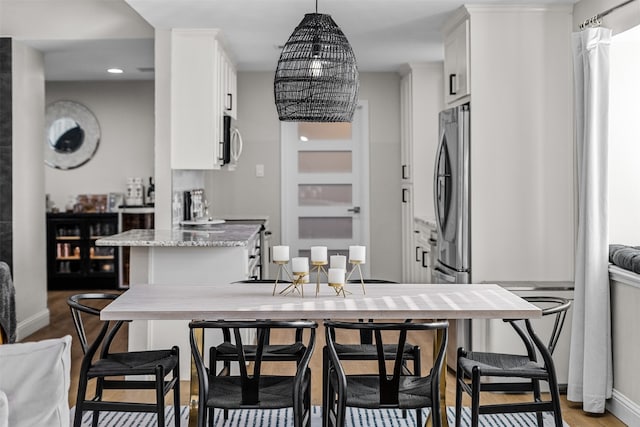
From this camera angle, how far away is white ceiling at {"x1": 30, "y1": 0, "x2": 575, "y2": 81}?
4.29m

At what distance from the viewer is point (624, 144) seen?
12.6 feet

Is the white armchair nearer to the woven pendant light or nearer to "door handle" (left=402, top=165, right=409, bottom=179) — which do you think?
the woven pendant light

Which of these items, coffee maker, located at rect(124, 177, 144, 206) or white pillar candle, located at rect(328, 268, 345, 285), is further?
coffee maker, located at rect(124, 177, 144, 206)

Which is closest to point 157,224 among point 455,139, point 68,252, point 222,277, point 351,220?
point 222,277

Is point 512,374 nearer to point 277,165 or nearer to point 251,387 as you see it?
point 251,387

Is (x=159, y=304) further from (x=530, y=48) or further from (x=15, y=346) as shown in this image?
(x=530, y=48)

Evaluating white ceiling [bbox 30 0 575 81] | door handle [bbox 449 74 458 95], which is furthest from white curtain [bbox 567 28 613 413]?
door handle [bbox 449 74 458 95]

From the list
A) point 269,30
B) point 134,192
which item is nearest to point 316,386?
point 269,30

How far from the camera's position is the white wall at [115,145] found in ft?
26.5

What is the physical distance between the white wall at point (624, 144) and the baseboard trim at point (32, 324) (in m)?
4.16

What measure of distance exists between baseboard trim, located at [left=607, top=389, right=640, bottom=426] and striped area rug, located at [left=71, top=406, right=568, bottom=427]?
30 cm

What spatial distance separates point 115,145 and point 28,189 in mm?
2680

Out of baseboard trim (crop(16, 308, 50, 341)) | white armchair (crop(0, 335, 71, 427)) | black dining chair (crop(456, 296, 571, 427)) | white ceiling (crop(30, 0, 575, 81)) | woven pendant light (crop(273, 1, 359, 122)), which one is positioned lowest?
baseboard trim (crop(16, 308, 50, 341))

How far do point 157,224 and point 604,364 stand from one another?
119 inches
